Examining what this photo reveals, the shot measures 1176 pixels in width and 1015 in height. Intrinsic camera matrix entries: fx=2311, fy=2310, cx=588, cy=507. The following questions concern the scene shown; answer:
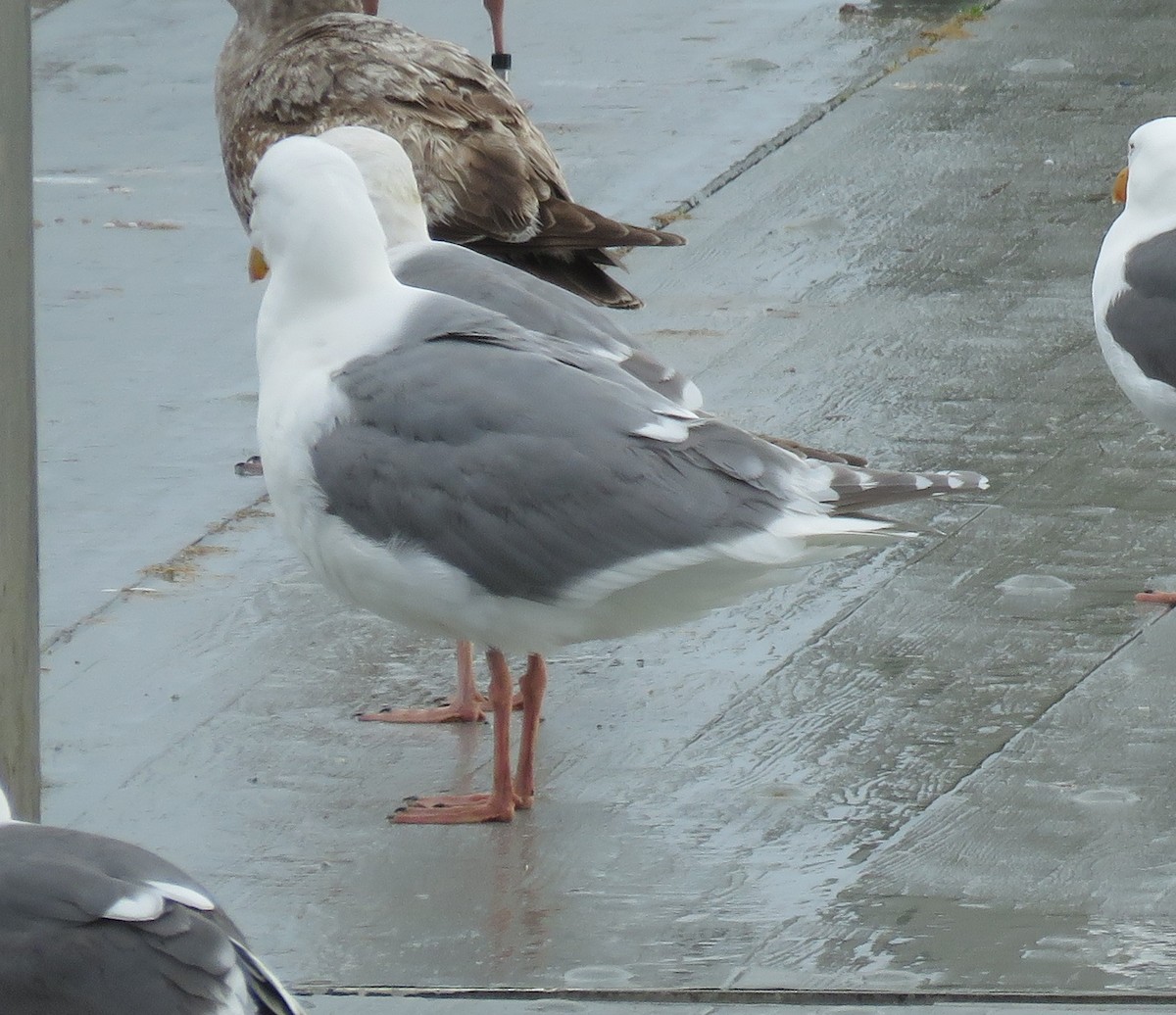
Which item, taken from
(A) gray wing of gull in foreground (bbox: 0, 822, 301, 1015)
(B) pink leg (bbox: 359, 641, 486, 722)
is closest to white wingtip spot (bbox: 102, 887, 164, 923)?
(A) gray wing of gull in foreground (bbox: 0, 822, 301, 1015)

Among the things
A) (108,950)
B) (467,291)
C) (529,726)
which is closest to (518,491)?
(529,726)

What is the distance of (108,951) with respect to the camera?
9.58 ft

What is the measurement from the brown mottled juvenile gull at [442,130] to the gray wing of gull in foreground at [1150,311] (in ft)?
4.00

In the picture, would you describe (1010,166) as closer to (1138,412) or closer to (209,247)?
(1138,412)

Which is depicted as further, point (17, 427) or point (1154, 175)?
point (1154, 175)

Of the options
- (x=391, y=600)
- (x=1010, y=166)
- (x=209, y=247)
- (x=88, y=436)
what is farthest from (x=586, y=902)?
(x=1010, y=166)

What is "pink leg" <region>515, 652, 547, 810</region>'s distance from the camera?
4656mm

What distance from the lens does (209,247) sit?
8133mm

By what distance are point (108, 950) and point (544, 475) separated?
62.1 inches

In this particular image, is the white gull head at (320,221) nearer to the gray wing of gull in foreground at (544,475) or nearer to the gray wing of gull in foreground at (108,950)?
the gray wing of gull in foreground at (544,475)

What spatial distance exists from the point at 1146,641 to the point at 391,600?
180 cm

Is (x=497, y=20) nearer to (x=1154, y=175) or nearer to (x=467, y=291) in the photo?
(x=1154, y=175)

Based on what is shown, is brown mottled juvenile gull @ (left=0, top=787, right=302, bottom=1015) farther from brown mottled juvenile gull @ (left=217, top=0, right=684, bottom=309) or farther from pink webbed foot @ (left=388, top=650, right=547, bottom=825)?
brown mottled juvenile gull @ (left=217, top=0, right=684, bottom=309)

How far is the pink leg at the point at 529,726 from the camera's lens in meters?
4.66
